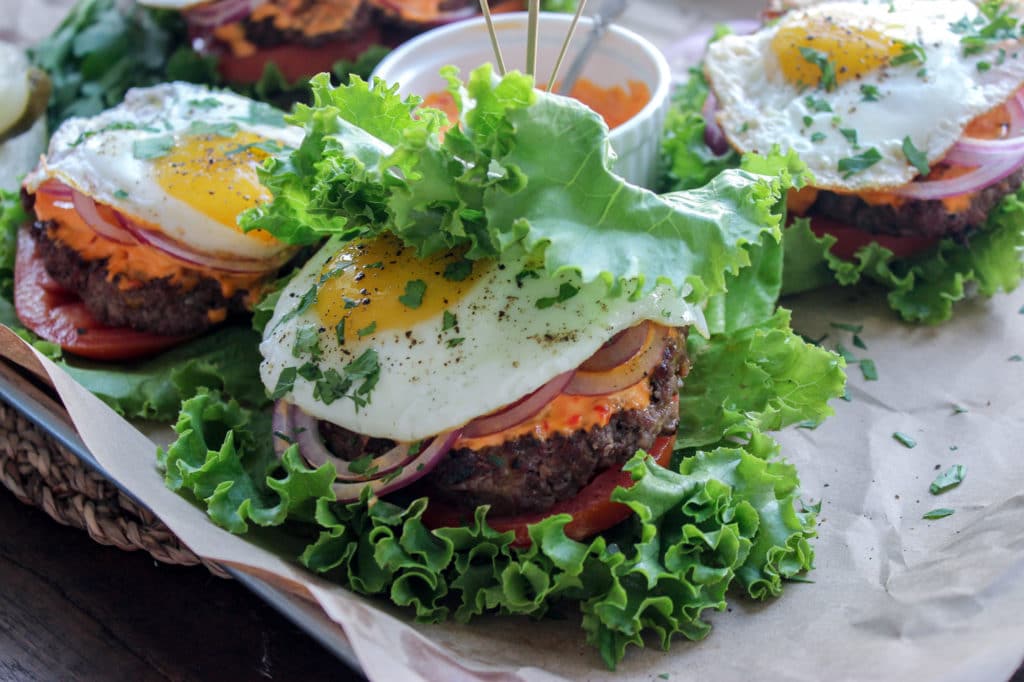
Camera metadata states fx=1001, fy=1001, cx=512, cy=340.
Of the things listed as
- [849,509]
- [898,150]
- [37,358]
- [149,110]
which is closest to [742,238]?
[849,509]

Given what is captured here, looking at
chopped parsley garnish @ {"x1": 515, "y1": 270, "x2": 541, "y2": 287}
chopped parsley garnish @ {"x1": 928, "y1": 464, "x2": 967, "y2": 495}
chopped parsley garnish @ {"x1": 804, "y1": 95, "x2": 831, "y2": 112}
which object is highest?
chopped parsley garnish @ {"x1": 515, "y1": 270, "x2": 541, "y2": 287}

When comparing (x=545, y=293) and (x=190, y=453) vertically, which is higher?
(x=545, y=293)

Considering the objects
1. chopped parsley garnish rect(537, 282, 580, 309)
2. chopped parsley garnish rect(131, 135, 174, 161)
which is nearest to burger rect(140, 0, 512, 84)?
chopped parsley garnish rect(131, 135, 174, 161)

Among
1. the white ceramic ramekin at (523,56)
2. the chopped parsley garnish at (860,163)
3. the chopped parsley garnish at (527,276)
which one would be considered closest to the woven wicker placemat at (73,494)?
the chopped parsley garnish at (527,276)

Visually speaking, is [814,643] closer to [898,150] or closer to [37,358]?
[898,150]

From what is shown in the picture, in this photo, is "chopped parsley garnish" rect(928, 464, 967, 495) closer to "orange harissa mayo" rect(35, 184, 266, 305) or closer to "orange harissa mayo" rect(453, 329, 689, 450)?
"orange harissa mayo" rect(453, 329, 689, 450)

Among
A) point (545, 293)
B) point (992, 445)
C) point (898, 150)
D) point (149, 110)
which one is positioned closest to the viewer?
point (545, 293)

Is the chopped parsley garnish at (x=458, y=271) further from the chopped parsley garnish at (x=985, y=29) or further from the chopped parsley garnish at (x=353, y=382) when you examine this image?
the chopped parsley garnish at (x=985, y=29)
